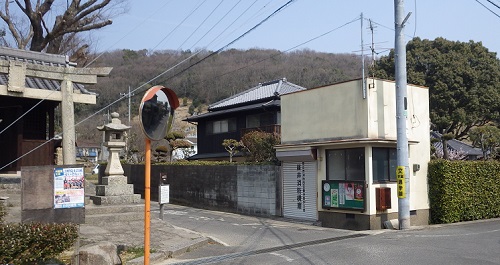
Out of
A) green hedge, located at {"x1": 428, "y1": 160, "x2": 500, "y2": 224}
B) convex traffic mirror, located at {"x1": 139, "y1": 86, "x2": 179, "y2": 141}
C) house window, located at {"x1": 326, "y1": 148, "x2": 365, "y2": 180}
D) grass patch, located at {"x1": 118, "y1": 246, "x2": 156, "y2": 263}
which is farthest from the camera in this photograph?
green hedge, located at {"x1": 428, "y1": 160, "x2": 500, "y2": 224}

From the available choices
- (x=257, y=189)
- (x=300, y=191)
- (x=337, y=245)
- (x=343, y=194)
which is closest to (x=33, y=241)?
(x=337, y=245)

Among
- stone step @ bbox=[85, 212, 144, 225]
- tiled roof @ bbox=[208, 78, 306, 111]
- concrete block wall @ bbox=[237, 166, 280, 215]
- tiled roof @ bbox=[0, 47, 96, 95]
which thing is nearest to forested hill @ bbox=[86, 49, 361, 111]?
tiled roof @ bbox=[208, 78, 306, 111]

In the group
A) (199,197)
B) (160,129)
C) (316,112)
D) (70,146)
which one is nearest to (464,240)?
(316,112)

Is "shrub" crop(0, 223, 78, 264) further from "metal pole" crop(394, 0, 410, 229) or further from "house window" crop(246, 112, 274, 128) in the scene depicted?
"house window" crop(246, 112, 274, 128)

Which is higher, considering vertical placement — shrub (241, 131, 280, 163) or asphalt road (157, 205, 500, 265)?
shrub (241, 131, 280, 163)

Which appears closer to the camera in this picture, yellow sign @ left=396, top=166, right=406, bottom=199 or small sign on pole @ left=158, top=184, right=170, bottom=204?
yellow sign @ left=396, top=166, right=406, bottom=199

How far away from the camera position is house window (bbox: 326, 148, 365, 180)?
16.5 meters

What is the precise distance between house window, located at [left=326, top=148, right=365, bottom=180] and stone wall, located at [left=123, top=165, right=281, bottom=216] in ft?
8.52

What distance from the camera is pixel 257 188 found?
2006 centimetres

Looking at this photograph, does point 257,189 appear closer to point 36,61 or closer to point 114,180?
point 114,180

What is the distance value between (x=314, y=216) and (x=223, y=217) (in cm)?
403

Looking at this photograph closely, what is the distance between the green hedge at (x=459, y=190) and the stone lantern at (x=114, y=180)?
34.9ft

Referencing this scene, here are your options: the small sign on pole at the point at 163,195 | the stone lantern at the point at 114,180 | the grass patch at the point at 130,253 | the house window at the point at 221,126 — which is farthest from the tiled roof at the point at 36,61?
the house window at the point at 221,126

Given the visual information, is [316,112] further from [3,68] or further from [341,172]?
[3,68]
